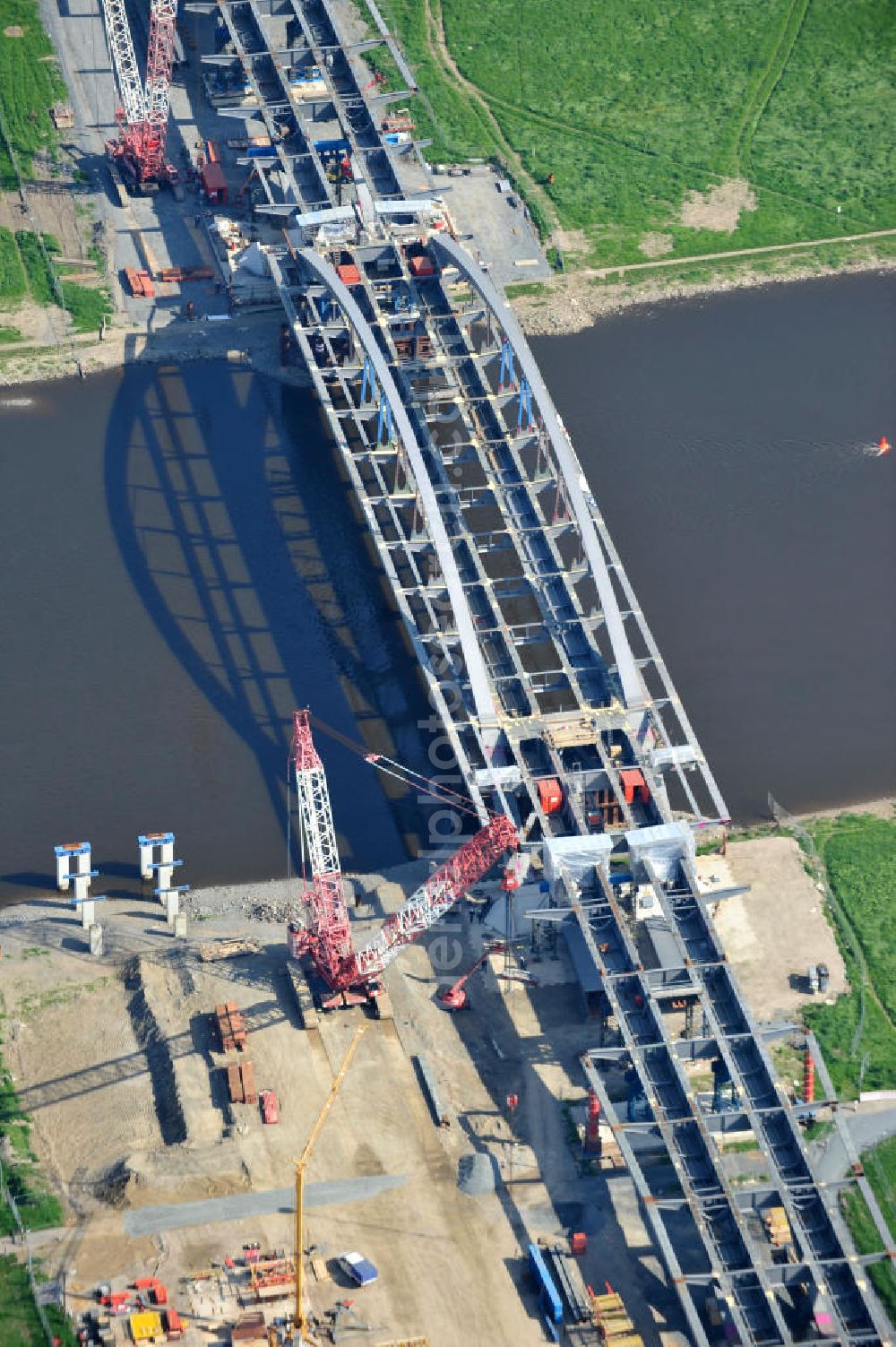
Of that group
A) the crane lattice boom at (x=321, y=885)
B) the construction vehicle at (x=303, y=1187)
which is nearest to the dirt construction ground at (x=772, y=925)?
the crane lattice boom at (x=321, y=885)

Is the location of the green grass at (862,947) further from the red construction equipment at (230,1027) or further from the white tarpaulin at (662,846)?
the red construction equipment at (230,1027)

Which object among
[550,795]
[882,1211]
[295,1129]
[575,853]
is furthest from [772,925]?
[295,1129]

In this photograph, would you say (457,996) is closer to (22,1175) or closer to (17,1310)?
(22,1175)

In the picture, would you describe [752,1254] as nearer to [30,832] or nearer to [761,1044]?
[761,1044]

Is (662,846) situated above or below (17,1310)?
above

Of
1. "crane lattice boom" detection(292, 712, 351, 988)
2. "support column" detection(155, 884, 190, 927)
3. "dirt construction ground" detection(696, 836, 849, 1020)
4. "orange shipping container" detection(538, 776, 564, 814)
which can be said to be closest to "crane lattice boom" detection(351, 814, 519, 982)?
"crane lattice boom" detection(292, 712, 351, 988)
